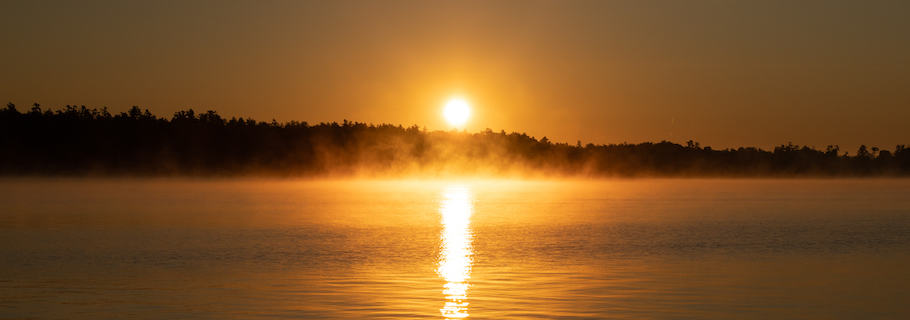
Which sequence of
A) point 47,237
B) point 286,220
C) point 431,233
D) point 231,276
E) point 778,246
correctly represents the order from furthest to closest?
1. point 286,220
2. point 431,233
3. point 47,237
4. point 778,246
5. point 231,276

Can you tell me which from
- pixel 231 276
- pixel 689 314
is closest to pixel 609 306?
pixel 689 314

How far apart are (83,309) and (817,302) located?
16.8 meters

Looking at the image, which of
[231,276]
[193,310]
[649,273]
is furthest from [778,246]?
[193,310]

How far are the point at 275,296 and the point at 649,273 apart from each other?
1157 cm

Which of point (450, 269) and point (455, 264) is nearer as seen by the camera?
point (450, 269)

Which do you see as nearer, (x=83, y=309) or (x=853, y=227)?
(x=83, y=309)

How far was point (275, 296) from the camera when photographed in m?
24.4

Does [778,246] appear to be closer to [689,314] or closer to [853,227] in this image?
[853,227]

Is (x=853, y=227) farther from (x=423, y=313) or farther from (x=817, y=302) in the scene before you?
(x=423, y=313)

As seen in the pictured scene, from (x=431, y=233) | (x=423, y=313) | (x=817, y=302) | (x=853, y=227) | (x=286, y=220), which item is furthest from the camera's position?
(x=286, y=220)

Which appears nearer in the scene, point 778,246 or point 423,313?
point 423,313

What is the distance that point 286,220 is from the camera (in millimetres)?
59125

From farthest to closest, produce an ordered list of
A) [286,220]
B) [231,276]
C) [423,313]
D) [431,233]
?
[286,220]
[431,233]
[231,276]
[423,313]

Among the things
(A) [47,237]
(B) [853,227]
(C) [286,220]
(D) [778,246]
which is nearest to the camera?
(D) [778,246]
